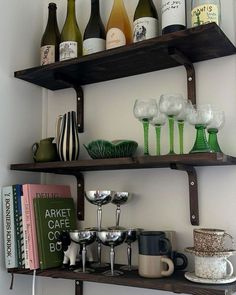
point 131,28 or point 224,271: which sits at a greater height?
point 131,28

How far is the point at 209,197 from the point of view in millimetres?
1010

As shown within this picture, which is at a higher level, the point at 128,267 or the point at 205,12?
the point at 205,12

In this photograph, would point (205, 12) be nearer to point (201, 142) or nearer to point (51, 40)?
point (201, 142)

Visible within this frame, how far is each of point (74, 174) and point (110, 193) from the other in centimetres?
23

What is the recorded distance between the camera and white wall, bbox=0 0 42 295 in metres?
1.19

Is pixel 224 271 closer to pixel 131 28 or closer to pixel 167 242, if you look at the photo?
pixel 167 242

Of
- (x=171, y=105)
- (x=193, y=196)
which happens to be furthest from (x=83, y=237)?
(x=171, y=105)

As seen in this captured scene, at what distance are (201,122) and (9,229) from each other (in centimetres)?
63

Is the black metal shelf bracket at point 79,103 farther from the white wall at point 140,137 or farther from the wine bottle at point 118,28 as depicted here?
the wine bottle at point 118,28

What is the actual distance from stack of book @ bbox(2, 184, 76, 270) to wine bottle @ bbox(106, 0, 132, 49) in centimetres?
48

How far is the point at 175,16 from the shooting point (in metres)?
1.01

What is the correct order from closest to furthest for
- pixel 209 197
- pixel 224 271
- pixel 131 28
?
pixel 224 271
pixel 209 197
pixel 131 28

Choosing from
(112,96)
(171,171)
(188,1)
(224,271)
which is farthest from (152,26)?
(224,271)

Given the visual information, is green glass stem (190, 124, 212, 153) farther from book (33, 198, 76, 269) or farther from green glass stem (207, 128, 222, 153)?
book (33, 198, 76, 269)
